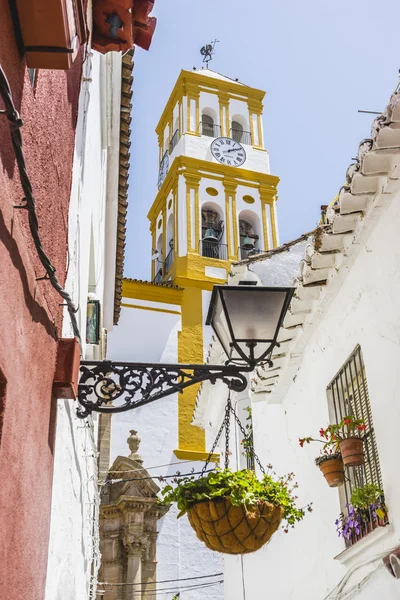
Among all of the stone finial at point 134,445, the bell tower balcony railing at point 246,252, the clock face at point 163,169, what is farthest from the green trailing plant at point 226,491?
the clock face at point 163,169

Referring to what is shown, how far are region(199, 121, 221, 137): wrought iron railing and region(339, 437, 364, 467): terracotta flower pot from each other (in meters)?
18.7

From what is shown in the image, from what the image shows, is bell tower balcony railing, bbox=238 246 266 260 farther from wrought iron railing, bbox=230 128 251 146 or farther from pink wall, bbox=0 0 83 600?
pink wall, bbox=0 0 83 600

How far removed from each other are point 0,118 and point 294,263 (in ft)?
32.6

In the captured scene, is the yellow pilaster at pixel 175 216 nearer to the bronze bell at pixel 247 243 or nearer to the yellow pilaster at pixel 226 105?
the bronze bell at pixel 247 243

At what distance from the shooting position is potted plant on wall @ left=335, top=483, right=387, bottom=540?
15.9ft

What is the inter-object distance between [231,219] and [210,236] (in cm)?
154

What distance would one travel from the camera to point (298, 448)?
708 cm

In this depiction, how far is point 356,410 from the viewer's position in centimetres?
573

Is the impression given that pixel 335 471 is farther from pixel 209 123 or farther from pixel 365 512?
pixel 209 123

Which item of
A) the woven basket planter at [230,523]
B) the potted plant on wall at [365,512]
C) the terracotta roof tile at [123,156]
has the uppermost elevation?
the terracotta roof tile at [123,156]

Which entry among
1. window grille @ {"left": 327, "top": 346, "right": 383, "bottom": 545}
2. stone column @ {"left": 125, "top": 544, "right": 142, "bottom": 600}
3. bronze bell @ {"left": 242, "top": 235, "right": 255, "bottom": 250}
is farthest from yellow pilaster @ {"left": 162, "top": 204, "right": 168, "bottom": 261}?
window grille @ {"left": 327, "top": 346, "right": 383, "bottom": 545}

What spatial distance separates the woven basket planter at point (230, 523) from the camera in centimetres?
435

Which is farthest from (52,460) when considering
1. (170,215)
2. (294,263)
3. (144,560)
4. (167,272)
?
(170,215)

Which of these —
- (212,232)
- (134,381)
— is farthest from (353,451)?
(212,232)
